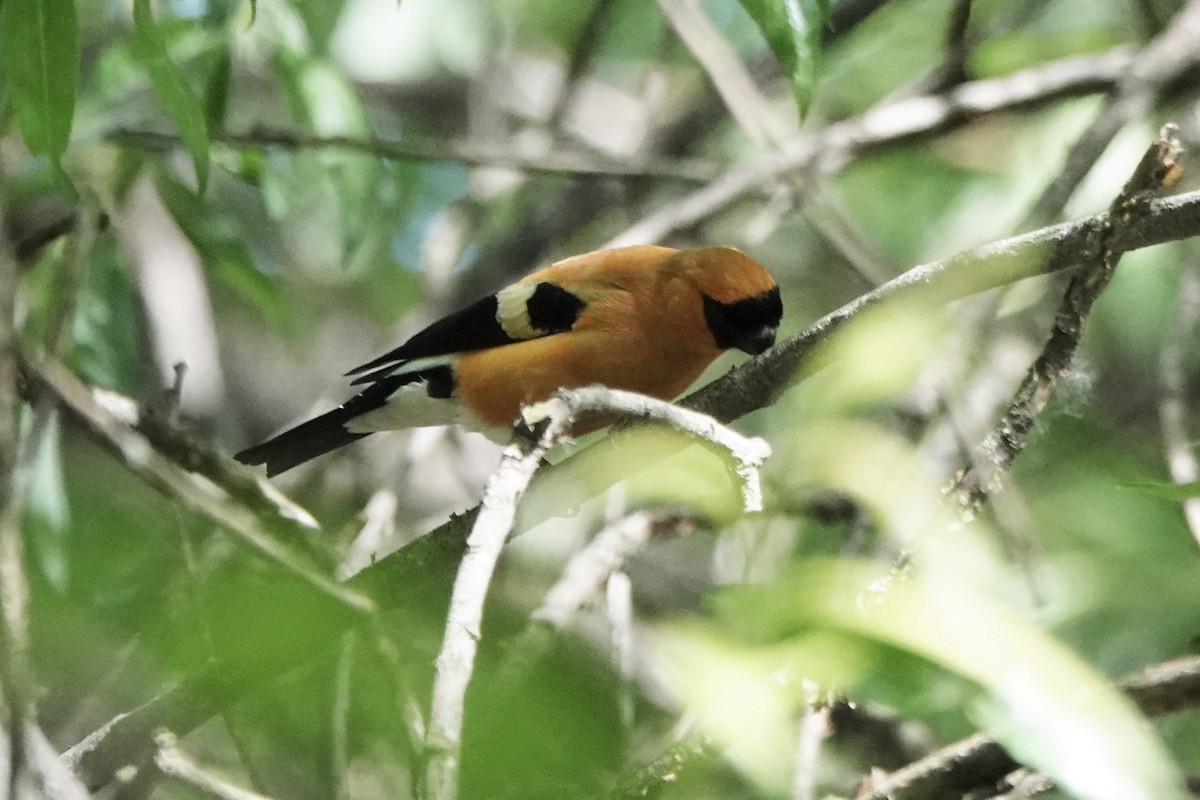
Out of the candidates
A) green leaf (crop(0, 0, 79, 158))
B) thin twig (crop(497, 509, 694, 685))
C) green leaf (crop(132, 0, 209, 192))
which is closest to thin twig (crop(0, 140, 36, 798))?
green leaf (crop(0, 0, 79, 158))

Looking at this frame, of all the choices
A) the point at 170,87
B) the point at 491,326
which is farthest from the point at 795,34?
the point at 491,326

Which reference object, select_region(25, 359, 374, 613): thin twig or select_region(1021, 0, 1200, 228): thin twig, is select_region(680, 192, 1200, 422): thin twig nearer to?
select_region(25, 359, 374, 613): thin twig

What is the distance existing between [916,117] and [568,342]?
167 centimetres

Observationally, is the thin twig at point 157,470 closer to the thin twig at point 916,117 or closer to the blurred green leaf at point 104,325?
the blurred green leaf at point 104,325

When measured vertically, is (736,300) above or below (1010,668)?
above

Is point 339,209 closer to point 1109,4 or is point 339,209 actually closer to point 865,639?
point 865,639

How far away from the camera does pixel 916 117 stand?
4910 mm

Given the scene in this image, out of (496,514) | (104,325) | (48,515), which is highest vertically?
(104,325)

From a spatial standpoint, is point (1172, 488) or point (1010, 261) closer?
point (1172, 488)

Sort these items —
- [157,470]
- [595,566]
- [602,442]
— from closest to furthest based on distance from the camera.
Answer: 1. [157,470]
2. [602,442]
3. [595,566]

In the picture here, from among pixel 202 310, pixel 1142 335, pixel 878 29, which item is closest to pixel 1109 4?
pixel 878 29

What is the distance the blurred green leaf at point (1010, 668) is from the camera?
178 centimetres

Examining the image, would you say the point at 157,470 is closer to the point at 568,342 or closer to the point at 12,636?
the point at 12,636

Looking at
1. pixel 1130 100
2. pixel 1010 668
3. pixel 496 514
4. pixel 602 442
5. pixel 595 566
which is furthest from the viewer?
pixel 1130 100
